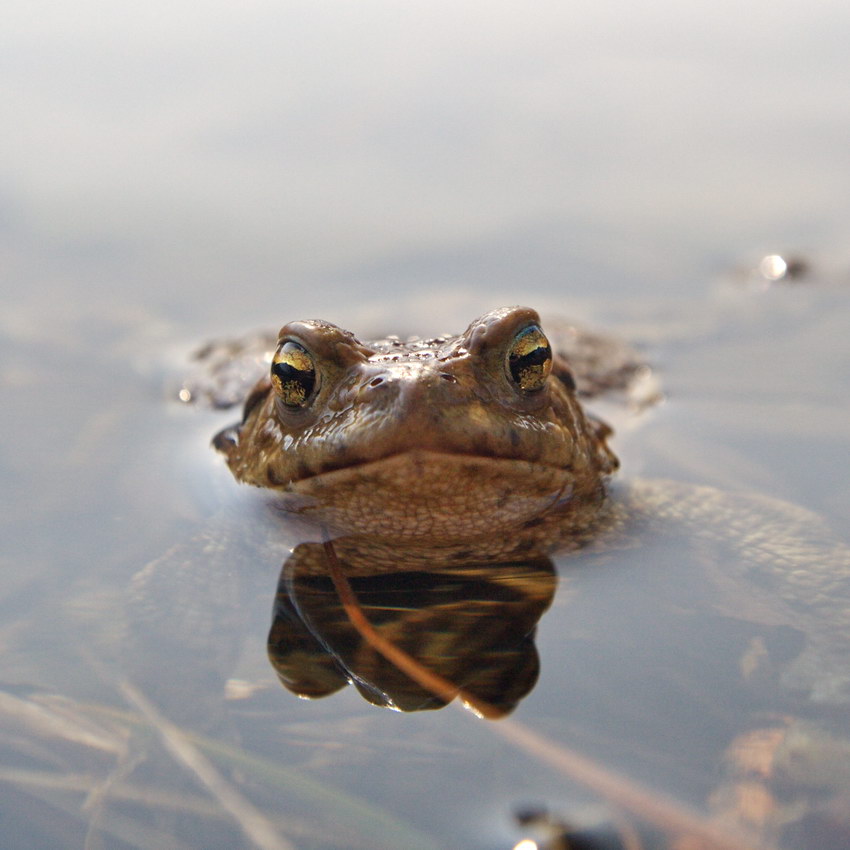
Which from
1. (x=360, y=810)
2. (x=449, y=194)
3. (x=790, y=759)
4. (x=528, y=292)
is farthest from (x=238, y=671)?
(x=449, y=194)

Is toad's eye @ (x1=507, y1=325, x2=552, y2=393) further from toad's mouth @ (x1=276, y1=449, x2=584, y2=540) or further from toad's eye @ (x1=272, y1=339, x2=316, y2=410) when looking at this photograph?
toad's eye @ (x1=272, y1=339, x2=316, y2=410)

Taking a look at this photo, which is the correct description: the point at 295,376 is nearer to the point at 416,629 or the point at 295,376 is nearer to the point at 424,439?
the point at 424,439

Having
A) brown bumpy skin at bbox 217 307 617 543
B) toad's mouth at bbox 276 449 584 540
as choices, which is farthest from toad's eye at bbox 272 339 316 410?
toad's mouth at bbox 276 449 584 540

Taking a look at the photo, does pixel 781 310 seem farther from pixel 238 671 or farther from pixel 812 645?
pixel 238 671

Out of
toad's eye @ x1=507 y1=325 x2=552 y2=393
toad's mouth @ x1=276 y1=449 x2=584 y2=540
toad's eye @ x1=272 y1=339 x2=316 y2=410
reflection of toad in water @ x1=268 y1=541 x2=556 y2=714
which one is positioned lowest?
reflection of toad in water @ x1=268 y1=541 x2=556 y2=714

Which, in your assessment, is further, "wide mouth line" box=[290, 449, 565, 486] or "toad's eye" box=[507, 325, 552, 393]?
"toad's eye" box=[507, 325, 552, 393]
